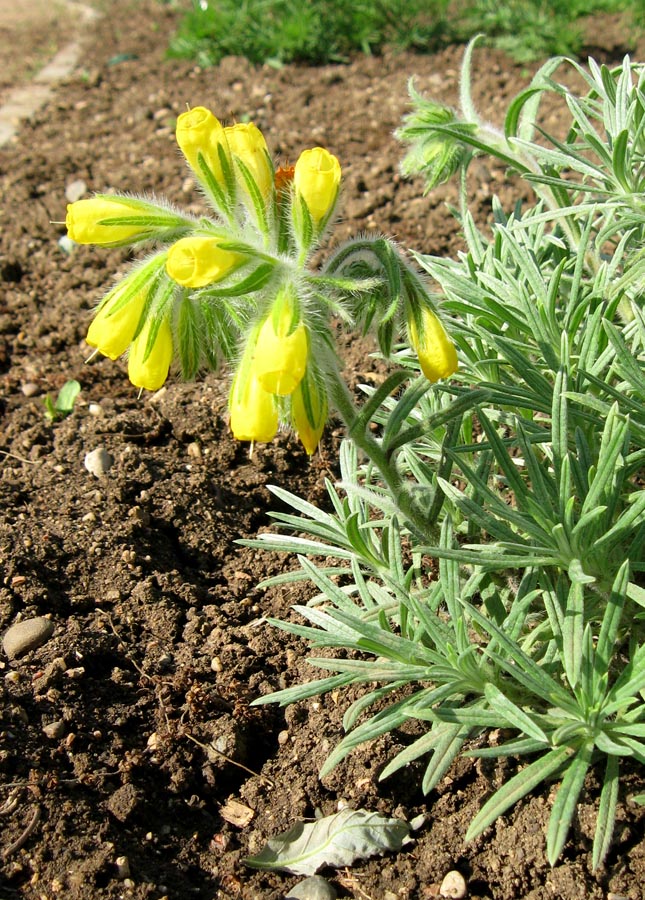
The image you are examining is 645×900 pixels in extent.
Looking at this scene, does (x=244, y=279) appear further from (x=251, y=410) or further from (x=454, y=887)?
(x=454, y=887)

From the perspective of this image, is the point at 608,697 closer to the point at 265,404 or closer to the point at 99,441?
the point at 265,404

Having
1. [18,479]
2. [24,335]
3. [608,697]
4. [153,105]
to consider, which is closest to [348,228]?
[24,335]

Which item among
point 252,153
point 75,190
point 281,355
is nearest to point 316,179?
point 252,153

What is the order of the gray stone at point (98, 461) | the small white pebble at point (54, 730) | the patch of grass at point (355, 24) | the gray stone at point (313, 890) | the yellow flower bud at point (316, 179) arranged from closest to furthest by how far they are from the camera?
the yellow flower bud at point (316, 179) → the gray stone at point (313, 890) → the small white pebble at point (54, 730) → the gray stone at point (98, 461) → the patch of grass at point (355, 24)

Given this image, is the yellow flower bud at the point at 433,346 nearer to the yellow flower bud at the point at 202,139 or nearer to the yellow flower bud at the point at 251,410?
the yellow flower bud at the point at 251,410

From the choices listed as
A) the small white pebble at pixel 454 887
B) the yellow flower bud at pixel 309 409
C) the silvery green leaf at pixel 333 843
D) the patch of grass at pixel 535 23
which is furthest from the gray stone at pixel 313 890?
the patch of grass at pixel 535 23

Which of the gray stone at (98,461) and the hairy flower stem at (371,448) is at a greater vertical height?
the hairy flower stem at (371,448)

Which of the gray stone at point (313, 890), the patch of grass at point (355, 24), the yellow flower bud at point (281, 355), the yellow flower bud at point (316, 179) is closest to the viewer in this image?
the yellow flower bud at point (281, 355)
